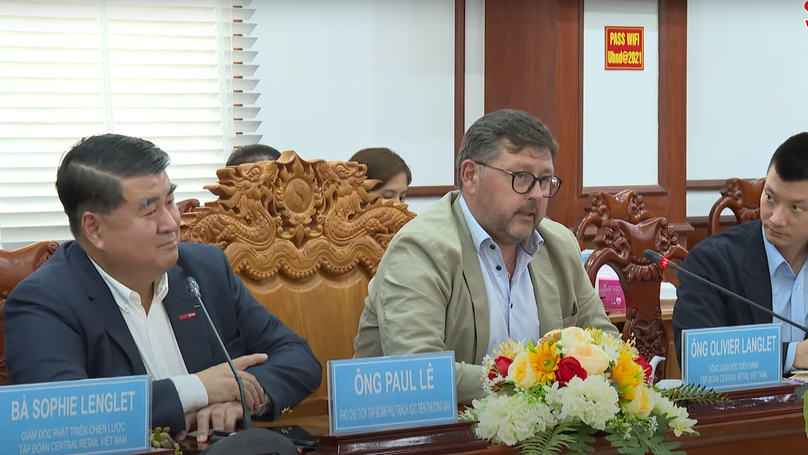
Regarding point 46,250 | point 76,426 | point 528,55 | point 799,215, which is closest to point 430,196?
point 528,55

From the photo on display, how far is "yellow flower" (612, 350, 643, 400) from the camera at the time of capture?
130 cm

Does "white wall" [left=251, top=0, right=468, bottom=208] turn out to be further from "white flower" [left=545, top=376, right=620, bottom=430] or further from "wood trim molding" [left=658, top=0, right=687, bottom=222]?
"white flower" [left=545, top=376, right=620, bottom=430]

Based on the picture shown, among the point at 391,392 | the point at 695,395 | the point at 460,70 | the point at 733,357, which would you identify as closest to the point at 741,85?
the point at 460,70

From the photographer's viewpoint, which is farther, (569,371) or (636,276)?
(636,276)

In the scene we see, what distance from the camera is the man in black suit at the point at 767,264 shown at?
7.09 ft

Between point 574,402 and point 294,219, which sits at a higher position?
point 294,219

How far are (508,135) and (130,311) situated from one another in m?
0.86

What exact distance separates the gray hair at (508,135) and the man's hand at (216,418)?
776 millimetres

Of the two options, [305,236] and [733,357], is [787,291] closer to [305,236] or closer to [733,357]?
[733,357]

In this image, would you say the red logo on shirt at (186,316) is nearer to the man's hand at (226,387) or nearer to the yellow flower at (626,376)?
the man's hand at (226,387)

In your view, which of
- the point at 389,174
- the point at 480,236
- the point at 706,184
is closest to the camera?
the point at 480,236

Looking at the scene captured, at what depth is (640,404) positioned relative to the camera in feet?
4.25

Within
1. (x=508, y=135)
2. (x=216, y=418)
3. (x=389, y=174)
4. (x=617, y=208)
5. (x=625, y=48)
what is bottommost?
(x=216, y=418)

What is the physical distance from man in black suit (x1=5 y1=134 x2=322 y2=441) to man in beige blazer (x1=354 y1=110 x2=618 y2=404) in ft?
0.79
